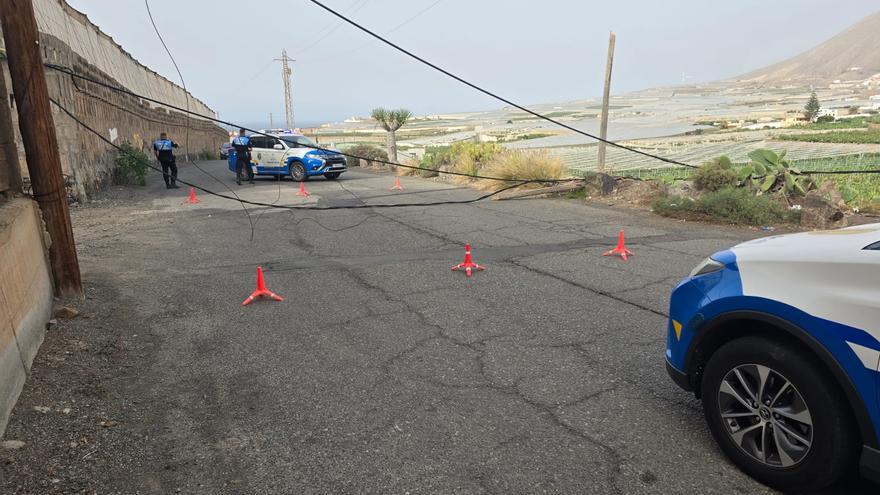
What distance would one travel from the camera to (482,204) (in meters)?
14.8

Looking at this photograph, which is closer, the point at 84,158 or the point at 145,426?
the point at 145,426

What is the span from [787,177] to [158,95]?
39437 millimetres

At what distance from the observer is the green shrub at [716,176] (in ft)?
42.2

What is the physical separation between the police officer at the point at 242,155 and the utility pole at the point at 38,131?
49.3 ft

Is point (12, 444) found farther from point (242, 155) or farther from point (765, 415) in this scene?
point (242, 155)

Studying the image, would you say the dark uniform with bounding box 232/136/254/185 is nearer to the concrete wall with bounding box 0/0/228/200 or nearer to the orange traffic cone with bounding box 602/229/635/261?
the concrete wall with bounding box 0/0/228/200

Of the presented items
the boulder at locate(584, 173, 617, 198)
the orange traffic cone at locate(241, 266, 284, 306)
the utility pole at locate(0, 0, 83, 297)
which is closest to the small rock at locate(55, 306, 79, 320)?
the utility pole at locate(0, 0, 83, 297)

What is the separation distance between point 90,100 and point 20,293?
17.3m

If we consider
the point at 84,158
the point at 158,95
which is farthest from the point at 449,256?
the point at 158,95

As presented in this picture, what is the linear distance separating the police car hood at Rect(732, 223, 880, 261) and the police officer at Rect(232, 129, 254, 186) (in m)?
19.7

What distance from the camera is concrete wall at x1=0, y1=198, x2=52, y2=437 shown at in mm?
3916

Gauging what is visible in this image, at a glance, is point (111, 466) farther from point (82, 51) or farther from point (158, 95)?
point (158, 95)

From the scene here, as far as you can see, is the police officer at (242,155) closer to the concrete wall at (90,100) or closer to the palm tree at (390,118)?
the concrete wall at (90,100)

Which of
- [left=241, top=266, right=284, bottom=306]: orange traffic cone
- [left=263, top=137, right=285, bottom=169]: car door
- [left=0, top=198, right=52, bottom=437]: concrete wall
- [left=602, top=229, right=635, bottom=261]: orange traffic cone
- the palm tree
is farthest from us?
the palm tree
